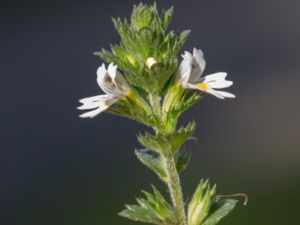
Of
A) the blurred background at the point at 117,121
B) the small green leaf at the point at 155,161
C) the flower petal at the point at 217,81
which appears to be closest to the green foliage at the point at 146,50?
the flower petal at the point at 217,81

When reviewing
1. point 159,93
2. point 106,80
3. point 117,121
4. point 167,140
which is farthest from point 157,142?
point 117,121

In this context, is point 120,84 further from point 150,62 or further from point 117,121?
point 117,121

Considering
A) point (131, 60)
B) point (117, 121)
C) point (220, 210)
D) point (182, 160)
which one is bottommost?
point (220, 210)

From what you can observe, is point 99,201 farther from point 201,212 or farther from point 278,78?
point 201,212

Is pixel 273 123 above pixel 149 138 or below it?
above

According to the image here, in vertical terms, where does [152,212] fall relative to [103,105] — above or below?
below

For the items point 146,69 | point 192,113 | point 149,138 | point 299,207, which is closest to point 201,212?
point 149,138

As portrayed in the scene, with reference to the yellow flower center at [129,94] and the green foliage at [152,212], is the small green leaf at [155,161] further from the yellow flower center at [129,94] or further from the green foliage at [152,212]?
the yellow flower center at [129,94]
